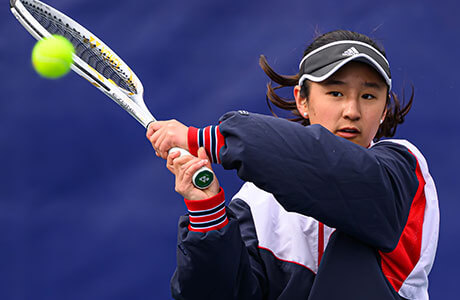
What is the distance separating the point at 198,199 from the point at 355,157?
51cm

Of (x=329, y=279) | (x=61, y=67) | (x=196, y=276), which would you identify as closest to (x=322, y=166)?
(x=329, y=279)

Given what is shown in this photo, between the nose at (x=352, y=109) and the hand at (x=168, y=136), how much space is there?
0.61 m

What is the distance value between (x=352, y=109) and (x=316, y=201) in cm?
56

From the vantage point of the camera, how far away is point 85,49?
2523 mm

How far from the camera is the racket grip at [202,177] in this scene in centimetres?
195

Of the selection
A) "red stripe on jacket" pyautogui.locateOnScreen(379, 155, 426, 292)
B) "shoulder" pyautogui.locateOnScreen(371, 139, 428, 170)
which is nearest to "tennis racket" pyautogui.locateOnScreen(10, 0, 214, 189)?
"shoulder" pyautogui.locateOnScreen(371, 139, 428, 170)

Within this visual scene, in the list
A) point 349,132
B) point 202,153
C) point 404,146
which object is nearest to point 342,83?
point 349,132

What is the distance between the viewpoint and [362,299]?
75.9 inches

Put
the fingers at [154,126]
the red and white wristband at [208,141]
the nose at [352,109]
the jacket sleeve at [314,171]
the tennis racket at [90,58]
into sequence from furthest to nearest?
the tennis racket at [90,58], the nose at [352,109], the fingers at [154,126], the red and white wristband at [208,141], the jacket sleeve at [314,171]

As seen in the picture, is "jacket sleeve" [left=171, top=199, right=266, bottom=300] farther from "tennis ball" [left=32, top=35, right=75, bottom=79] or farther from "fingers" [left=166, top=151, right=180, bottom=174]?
"tennis ball" [left=32, top=35, right=75, bottom=79]

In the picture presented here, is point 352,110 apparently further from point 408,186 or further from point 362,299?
point 362,299

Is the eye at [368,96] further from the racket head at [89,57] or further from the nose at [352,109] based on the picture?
the racket head at [89,57]

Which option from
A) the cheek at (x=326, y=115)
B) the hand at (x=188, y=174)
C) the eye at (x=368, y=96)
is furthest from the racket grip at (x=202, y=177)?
the eye at (x=368, y=96)

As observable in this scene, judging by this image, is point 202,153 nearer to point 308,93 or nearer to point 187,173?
point 187,173
